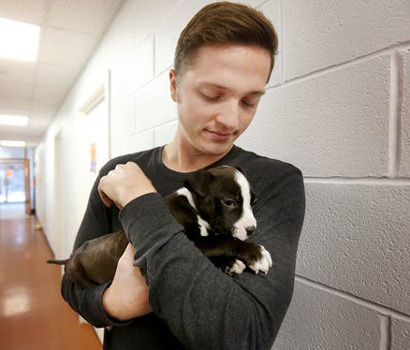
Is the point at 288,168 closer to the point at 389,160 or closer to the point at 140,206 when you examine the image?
the point at 389,160

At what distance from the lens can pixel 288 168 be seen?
76 centimetres

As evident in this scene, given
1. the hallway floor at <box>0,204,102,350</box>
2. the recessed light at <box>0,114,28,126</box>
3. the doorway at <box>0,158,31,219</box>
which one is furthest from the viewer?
the doorway at <box>0,158,31,219</box>

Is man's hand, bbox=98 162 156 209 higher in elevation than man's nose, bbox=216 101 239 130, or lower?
lower

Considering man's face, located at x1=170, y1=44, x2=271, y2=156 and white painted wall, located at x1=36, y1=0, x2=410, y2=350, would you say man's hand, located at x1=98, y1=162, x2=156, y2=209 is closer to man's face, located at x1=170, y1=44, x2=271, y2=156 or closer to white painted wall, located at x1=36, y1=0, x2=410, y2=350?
man's face, located at x1=170, y1=44, x2=271, y2=156

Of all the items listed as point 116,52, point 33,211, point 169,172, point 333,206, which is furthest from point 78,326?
point 33,211

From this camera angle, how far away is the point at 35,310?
3764 millimetres

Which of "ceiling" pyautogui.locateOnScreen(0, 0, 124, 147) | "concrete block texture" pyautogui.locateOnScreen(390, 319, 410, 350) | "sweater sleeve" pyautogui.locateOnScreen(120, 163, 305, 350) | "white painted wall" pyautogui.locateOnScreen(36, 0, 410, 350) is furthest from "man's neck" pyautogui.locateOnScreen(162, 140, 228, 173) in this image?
"ceiling" pyautogui.locateOnScreen(0, 0, 124, 147)

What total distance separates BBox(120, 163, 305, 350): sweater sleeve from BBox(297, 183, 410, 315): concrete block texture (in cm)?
20

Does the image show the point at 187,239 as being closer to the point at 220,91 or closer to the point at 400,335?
the point at 220,91

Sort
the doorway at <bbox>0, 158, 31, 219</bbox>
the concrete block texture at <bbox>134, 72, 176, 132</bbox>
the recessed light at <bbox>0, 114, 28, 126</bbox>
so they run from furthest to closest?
the doorway at <bbox>0, 158, 31, 219</bbox> < the recessed light at <bbox>0, 114, 28, 126</bbox> < the concrete block texture at <bbox>134, 72, 176, 132</bbox>

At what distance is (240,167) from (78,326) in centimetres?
357

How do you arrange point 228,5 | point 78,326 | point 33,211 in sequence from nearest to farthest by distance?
point 228,5 < point 78,326 < point 33,211

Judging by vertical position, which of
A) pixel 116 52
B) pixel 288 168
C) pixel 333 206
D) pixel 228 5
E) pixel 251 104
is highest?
pixel 116 52

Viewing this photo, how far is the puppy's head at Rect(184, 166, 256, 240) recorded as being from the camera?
2.42 feet
